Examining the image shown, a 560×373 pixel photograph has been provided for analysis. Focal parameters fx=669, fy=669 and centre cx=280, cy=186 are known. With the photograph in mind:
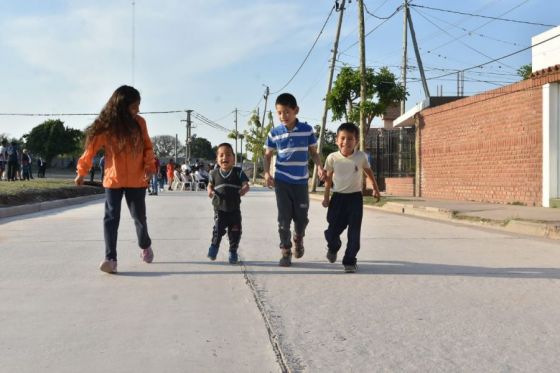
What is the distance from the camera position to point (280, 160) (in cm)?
657

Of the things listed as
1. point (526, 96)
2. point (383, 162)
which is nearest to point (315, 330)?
point (526, 96)

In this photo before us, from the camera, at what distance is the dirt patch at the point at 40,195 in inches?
583

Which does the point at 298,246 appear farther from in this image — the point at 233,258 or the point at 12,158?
the point at 12,158

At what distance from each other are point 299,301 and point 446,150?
1717 centimetres

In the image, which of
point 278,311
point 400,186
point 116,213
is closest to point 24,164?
point 400,186

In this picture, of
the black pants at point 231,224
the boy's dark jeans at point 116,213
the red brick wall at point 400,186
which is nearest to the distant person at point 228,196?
the black pants at point 231,224

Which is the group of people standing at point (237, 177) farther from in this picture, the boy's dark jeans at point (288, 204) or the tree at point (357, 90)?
the tree at point (357, 90)

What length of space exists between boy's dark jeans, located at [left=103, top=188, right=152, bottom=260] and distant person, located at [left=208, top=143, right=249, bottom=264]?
29.7 inches

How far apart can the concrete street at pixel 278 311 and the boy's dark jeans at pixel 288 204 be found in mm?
355

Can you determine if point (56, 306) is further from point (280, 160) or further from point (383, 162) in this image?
point (383, 162)

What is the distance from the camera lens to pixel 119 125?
6.14 meters

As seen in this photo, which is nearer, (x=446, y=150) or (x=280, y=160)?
(x=280, y=160)

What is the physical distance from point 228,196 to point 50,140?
88392 millimetres

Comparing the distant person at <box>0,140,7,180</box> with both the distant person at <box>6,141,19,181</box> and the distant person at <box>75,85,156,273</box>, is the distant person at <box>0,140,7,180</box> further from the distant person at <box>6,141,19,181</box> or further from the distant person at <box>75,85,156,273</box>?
the distant person at <box>75,85,156,273</box>
